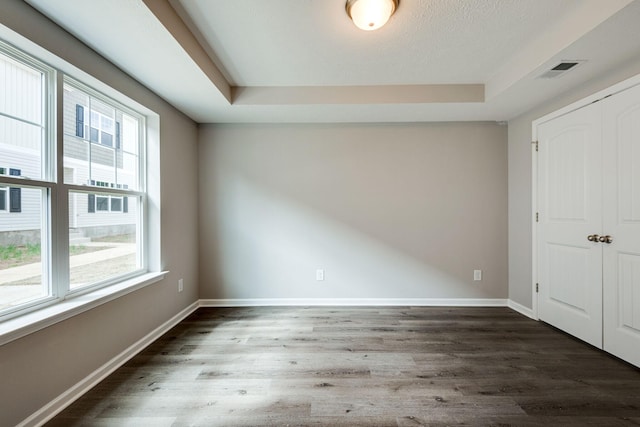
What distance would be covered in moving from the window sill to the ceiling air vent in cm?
374

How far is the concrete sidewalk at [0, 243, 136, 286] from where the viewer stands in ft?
4.71

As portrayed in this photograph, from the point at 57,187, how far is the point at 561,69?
3.73m

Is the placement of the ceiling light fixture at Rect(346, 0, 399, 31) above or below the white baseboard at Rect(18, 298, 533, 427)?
above

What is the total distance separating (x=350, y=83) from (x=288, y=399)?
271 centimetres

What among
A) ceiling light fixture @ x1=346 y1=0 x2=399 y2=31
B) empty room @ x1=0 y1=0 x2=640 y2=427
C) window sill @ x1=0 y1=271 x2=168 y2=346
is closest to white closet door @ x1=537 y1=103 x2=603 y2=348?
empty room @ x1=0 y1=0 x2=640 y2=427

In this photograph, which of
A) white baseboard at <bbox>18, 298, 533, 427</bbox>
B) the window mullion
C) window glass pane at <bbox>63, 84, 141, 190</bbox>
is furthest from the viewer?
white baseboard at <bbox>18, 298, 533, 427</bbox>

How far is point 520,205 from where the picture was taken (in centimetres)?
303

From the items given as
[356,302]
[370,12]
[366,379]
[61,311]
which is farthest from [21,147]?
[356,302]

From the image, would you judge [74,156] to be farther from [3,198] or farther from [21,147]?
[3,198]

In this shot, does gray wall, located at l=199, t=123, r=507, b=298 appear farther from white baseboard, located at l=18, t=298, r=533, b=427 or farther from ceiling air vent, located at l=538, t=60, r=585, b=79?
ceiling air vent, located at l=538, t=60, r=585, b=79

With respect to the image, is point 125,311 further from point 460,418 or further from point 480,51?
point 480,51

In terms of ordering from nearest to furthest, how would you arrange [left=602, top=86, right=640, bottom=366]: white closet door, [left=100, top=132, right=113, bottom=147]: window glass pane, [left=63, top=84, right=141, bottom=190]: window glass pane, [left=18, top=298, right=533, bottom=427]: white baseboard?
1. [left=63, top=84, right=141, bottom=190]: window glass pane
2. [left=602, top=86, right=640, bottom=366]: white closet door
3. [left=100, top=132, right=113, bottom=147]: window glass pane
4. [left=18, top=298, right=533, bottom=427]: white baseboard

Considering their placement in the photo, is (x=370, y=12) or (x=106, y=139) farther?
(x=106, y=139)

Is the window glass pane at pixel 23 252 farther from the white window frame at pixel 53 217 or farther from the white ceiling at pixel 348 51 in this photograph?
the white ceiling at pixel 348 51
